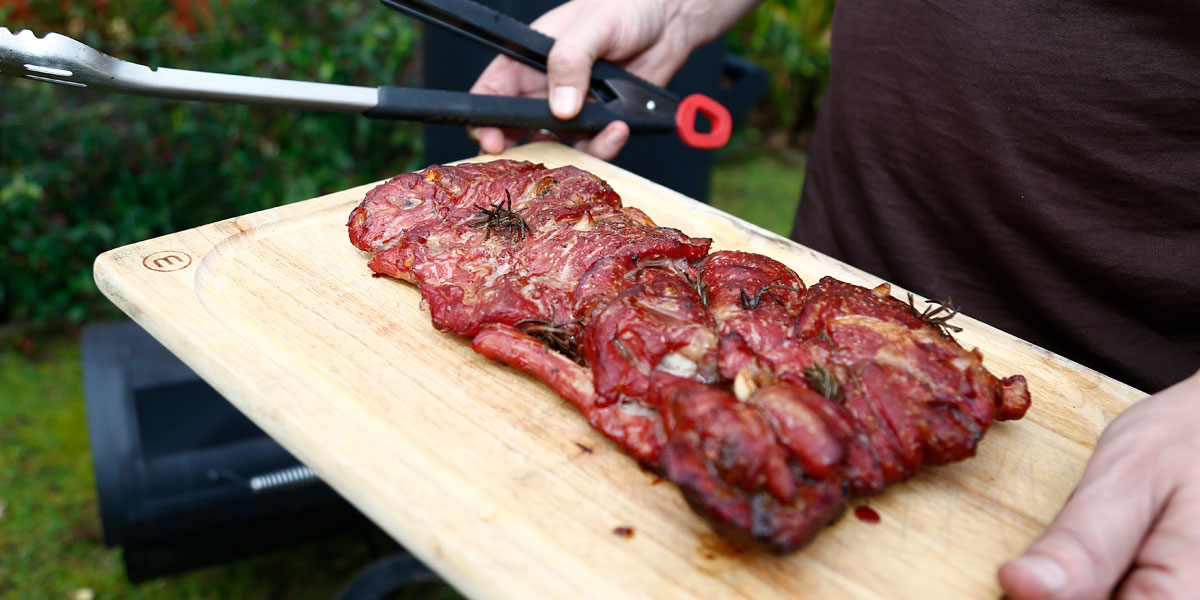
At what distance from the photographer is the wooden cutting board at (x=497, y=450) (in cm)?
208

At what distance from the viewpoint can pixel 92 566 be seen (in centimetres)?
497

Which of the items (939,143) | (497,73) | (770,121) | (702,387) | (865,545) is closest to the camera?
(865,545)

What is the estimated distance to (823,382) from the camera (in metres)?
2.37

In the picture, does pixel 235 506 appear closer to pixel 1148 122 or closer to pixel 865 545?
pixel 865 545

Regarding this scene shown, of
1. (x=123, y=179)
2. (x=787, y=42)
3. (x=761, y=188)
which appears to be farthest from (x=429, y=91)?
(x=787, y=42)

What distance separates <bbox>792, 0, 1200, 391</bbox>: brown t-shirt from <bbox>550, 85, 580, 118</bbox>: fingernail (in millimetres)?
1188

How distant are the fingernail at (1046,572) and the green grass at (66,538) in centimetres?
362

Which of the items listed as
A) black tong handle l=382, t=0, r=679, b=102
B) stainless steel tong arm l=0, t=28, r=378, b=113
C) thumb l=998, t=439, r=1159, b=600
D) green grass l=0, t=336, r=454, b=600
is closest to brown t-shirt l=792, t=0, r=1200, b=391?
thumb l=998, t=439, r=1159, b=600

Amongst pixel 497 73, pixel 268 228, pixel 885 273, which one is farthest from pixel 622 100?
pixel 268 228

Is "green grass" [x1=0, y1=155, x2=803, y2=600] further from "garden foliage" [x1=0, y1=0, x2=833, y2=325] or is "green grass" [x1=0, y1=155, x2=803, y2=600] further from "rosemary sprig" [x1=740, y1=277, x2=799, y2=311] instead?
"rosemary sprig" [x1=740, y1=277, x2=799, y2=311]

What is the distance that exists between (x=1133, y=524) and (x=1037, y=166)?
1528 millimetres

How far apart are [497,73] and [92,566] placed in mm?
3771

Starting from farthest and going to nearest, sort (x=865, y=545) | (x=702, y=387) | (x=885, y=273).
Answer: (x=885, y=273) → (x=702, y=387) → (x=865, y=545)

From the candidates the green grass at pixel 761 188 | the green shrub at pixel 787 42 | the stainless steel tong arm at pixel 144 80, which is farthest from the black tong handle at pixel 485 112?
the green shrub at pixel 787 42
